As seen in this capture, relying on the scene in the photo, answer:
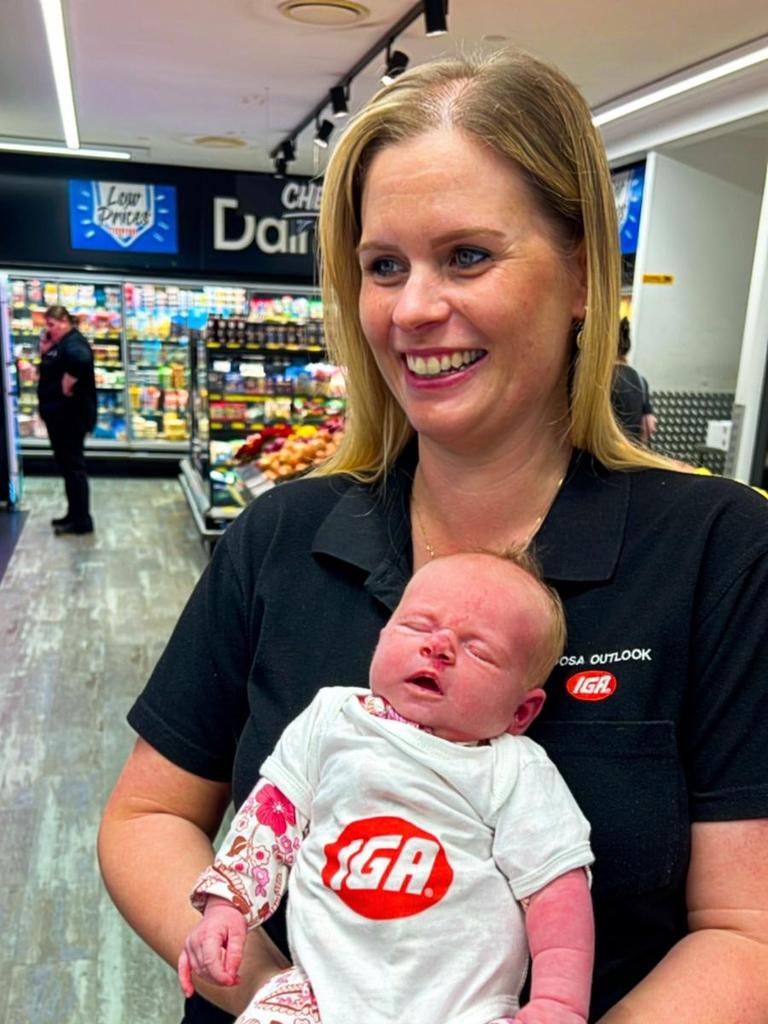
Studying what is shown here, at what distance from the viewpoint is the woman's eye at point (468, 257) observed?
3.43ft

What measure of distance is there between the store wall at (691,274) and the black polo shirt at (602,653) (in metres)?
6.51

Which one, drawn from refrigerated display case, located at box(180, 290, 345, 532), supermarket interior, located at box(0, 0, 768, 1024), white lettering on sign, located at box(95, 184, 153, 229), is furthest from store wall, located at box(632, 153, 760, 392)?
white lettering on sign, located at box(95, 184, 153, 229)

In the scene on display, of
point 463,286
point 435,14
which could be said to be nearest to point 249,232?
point 435,14

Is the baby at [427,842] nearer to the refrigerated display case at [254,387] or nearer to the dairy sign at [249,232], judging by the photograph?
the refrigerated display case at [254,387]

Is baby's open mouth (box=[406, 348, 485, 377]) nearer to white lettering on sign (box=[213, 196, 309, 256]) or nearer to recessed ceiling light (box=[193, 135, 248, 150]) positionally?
recessed ceiling light (box=[193, 135, 248, 150])

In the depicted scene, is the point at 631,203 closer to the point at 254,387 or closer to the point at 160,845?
the point at 254,387

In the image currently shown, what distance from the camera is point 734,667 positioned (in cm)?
97

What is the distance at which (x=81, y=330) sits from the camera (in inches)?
407

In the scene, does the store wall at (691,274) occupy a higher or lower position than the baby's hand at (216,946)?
higher

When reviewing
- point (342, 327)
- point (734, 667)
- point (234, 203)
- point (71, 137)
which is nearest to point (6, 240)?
point (71, 137)

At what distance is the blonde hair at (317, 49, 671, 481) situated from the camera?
1057 millimetres

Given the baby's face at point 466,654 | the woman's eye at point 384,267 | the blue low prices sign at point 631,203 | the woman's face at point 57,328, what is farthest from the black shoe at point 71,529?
the baby's face at point 466,654

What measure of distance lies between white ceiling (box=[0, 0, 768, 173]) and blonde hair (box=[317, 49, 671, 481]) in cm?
369

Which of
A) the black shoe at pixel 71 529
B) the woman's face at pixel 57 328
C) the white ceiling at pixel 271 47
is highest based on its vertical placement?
the white ceiling at pixel 271 47
